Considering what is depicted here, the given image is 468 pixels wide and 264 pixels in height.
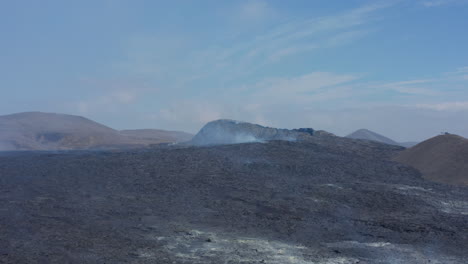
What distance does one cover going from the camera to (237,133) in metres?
32.6

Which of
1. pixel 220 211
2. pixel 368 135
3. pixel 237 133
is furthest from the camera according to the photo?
pixel 368 135

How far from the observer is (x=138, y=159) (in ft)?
63.1

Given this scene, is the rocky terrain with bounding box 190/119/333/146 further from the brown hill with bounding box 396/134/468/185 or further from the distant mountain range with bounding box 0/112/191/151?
the distant mountain range with bounding box 0/112/191/151

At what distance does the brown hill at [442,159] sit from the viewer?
20.3 m

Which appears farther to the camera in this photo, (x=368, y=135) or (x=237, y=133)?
(x=368, y=135)

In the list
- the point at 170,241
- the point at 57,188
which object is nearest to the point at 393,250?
the point at 170,241

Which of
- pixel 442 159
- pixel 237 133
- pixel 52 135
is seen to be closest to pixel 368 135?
pixel 237 133

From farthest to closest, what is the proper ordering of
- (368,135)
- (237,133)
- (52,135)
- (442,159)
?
(368,135)
(52,135)
(237,133)
(442,159)

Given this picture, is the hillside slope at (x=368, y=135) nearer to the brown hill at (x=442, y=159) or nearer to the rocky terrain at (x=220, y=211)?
the brown hill at (x=442, y=159)

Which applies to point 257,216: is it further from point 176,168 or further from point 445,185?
point 445,185

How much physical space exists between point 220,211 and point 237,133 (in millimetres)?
21076

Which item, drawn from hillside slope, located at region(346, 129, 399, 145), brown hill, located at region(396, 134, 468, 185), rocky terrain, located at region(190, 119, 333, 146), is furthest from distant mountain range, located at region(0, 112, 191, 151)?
hillside slope, located at region(346, 129, 399, 145)

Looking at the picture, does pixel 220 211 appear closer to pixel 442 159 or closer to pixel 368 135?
pixel 442 159

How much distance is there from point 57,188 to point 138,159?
610 cm
